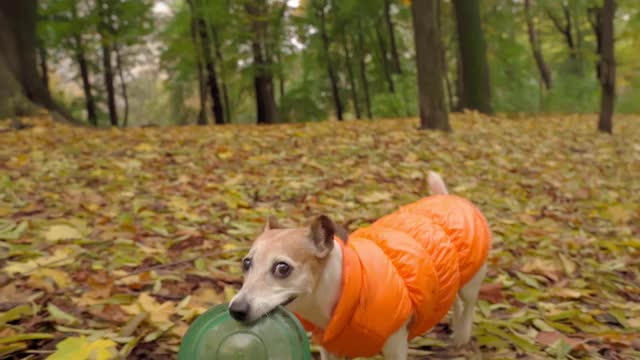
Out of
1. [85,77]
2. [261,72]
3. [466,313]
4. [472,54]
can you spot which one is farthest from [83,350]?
[85,77]

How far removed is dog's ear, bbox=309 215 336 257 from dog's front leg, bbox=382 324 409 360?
521 mm

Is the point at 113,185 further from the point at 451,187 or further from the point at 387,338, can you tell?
the point at 387,338

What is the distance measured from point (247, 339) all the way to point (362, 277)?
55 centimetres

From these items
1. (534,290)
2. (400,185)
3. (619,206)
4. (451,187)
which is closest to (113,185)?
(400,185)

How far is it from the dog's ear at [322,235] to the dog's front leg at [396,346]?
521 mm

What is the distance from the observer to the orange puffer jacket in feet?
6.87

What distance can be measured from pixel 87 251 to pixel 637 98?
22.9m

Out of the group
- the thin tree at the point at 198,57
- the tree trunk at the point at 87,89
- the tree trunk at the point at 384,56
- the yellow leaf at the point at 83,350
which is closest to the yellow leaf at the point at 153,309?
the yellow leaf at the point at 83,350

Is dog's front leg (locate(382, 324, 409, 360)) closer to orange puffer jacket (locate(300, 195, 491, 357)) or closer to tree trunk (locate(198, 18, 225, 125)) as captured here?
orange puffer jacket (locate(300, 195, 491, 357))

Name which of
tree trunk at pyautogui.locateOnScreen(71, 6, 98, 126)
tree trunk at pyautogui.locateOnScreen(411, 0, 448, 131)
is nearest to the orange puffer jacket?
tree trunk at pyautogui.locateOnScreen(411, 0, 448, 131)

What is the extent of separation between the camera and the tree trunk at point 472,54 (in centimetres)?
1432

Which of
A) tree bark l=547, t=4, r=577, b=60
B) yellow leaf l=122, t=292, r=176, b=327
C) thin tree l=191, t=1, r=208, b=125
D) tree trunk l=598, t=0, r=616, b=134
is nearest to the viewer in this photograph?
yellow leaf l=122, t=292, r=176, b=327

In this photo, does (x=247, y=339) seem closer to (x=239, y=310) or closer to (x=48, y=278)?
(x=239, y=310)

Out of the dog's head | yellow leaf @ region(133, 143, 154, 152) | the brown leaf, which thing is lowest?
the brown leaf
